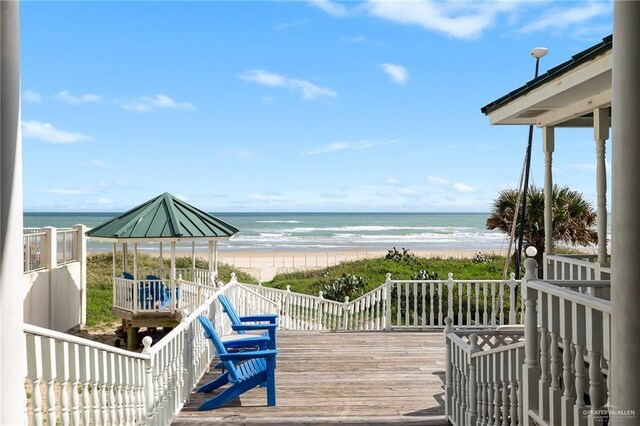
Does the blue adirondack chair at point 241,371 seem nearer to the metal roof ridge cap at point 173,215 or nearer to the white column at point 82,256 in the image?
the metal roof ridge cap at point 173,215

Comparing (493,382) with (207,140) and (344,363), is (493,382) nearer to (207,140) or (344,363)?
(344,363)

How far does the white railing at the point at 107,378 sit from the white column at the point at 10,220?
1.04 feet

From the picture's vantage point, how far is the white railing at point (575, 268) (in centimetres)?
470

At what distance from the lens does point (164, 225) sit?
11648 millimetres

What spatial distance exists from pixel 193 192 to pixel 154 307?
5442 centimetres

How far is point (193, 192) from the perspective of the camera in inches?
2576

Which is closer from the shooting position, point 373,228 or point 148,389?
point 148,389

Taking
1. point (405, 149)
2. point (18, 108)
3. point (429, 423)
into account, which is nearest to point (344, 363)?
point (429, 423)

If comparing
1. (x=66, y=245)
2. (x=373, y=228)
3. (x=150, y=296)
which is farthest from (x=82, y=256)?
(x=373, y=228)

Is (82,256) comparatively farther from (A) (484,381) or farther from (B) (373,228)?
(B) (373,228)

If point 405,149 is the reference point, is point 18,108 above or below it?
below

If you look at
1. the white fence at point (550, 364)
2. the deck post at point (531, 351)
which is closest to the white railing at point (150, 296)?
the white fence at point (550, 364)

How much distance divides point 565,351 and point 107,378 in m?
2.56

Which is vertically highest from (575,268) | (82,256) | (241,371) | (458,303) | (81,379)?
(575,268)
